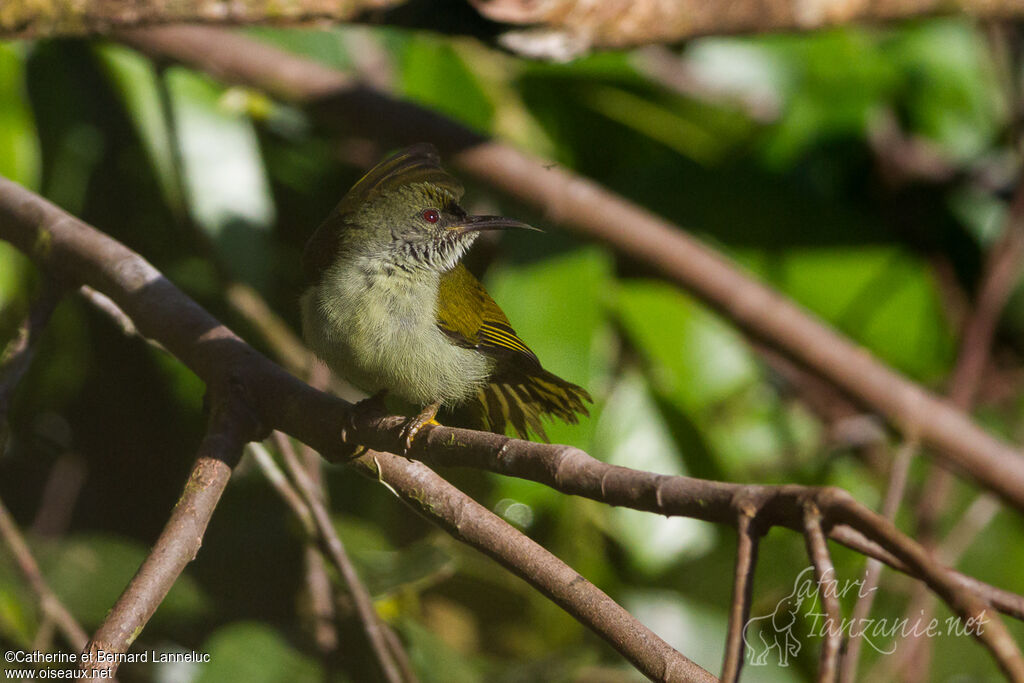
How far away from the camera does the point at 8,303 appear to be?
1359 mm

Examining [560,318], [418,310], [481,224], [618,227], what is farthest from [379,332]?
[618,227]

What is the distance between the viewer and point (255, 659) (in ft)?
4.92

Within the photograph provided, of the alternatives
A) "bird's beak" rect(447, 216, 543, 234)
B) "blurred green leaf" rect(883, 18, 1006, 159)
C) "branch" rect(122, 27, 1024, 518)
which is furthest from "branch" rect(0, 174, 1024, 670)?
"blurred green leaf" rect(883, 18, 1006, 159)

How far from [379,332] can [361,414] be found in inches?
7.0

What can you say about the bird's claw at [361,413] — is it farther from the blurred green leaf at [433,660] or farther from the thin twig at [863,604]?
the blurred green leaf at [433,660]

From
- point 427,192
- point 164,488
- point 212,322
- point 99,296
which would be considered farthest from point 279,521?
point 427,192

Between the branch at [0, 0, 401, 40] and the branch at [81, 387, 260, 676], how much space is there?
676mm

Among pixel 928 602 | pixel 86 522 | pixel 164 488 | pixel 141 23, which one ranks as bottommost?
pixel 86 522

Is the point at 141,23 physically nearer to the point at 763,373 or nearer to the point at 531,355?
the point at 531,355

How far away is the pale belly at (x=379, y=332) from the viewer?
2.95 ft

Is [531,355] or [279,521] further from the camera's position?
[279,521]

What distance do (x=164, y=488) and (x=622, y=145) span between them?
141 cm

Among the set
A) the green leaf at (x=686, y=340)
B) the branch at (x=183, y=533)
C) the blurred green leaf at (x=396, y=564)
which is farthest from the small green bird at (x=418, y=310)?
the green leaf at (x=686, y=340)

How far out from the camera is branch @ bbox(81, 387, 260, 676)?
0.72m
